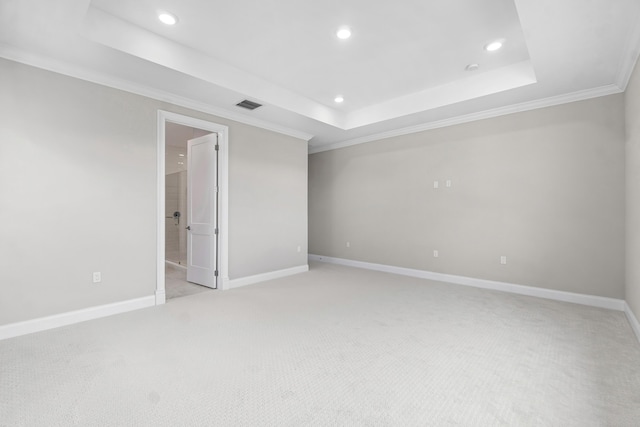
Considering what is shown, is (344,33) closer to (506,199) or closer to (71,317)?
(506,199)

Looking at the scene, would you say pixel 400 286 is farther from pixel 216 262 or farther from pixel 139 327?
pixel 139 327

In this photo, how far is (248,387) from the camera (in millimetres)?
2025

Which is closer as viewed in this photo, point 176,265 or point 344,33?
point 344,33

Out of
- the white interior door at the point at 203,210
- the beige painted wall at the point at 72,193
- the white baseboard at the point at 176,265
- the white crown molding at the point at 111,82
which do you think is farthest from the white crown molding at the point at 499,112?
the white baseboard at the point at 176,265

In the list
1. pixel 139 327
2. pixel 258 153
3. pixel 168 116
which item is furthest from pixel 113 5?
pixel 139 327

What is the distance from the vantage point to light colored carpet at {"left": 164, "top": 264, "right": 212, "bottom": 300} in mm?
4461

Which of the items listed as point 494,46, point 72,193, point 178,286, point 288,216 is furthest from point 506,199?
point 72,193

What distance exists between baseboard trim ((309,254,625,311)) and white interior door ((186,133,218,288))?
3.18m

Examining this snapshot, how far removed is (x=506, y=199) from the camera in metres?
4.57

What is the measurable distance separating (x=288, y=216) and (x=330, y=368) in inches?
145

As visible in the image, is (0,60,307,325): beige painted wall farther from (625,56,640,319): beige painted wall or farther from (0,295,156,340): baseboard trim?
(625,56,640,319): beige painted wall

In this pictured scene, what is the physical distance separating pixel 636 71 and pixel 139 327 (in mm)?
5679

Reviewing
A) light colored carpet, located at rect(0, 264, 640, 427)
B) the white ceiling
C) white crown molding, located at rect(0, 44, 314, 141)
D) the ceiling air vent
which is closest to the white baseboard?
light colored carpet, located at rect(0, 264, 640, 427)

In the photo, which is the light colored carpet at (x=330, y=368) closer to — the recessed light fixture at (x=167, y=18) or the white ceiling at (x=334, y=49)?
the white ceiling at (x=334, y=49)
